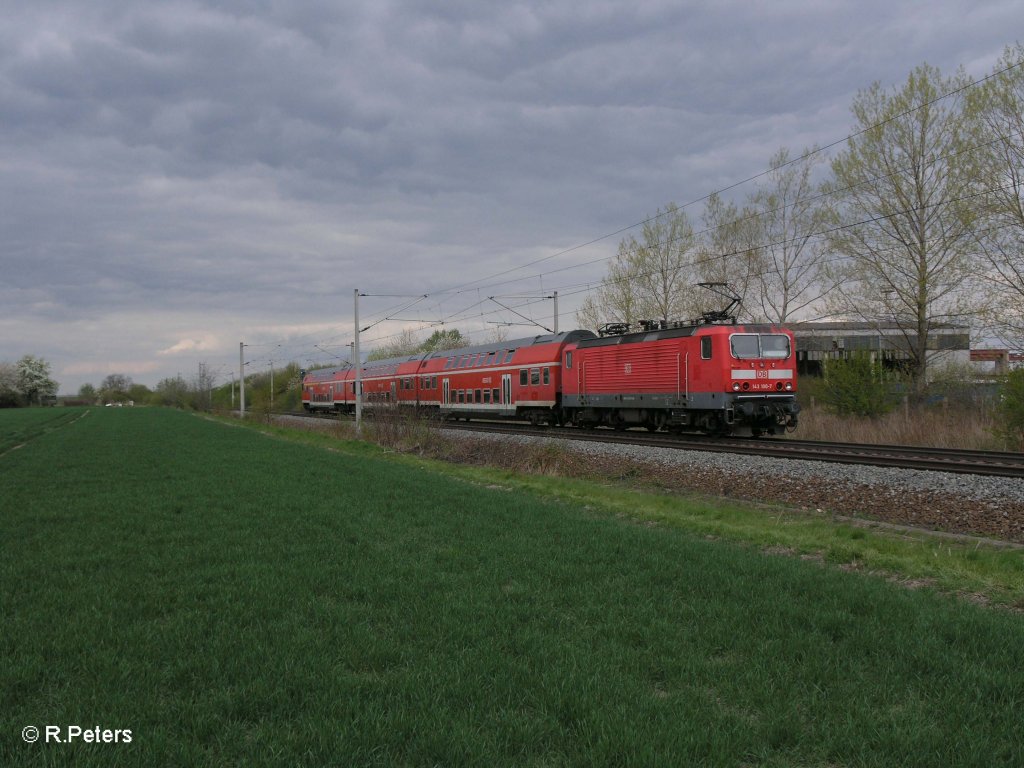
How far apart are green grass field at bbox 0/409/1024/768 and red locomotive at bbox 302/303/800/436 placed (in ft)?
42.9

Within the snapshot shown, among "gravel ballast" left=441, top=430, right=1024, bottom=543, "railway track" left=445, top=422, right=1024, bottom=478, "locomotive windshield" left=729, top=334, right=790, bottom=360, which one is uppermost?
"locomotive windshield" left=729, top=334, right=790, bottom=360

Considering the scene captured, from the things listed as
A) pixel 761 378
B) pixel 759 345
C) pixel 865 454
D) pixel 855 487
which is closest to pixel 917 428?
pixel 761 378

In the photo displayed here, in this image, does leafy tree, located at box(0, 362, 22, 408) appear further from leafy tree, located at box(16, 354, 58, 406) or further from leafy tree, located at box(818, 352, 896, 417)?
leafy tree, located at box(818, 352, 896, 417)

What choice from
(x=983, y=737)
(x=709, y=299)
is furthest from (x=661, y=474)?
(x=709, y=299)

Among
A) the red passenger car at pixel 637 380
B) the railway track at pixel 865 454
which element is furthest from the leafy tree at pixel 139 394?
the railway track at pixel 865 454

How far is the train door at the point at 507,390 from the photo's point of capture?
33559mm

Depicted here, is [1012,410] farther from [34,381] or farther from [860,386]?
[34,381]

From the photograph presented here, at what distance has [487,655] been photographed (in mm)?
4746

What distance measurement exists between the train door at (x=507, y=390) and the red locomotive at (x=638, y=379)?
0.05 m

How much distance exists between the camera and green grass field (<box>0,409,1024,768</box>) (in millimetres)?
3613

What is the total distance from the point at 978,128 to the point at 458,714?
29.2m

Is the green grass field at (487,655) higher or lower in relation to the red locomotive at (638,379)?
lower

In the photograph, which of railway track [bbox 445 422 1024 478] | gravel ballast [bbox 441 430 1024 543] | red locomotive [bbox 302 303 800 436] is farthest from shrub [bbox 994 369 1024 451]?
gravel ballast [bbox 441 430 1024 543]

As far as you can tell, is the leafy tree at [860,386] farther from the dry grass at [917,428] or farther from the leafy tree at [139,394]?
the leafy tree at [139,394]
